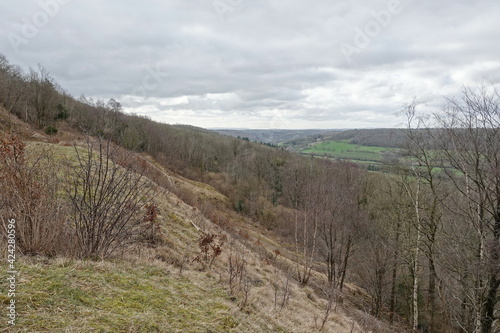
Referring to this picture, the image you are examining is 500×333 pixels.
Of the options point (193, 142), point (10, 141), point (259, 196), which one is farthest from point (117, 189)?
point (193, 142)

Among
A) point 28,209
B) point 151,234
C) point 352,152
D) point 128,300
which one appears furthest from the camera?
point 352,152

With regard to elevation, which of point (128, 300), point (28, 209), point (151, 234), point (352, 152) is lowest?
point (151, 234)

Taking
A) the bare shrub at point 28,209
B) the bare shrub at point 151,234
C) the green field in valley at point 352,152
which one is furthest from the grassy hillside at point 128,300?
the green field in valley at point 352,152

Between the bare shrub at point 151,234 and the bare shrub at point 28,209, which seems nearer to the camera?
the bare shrub at point 28,209

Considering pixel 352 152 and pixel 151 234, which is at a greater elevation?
pixel 352 152

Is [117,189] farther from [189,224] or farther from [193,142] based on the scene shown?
[193,142]

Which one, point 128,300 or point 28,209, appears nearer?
point 128,300

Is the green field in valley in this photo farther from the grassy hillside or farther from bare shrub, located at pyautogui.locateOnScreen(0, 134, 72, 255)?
bare shrub, located at pyautogui.locateOnScreen(0, 134, 72, 255)

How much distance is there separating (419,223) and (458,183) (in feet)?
10.4

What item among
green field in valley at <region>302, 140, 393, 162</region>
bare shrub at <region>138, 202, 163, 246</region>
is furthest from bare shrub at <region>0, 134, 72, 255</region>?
green field in valley at <region>302, 140, 393, 162</region>

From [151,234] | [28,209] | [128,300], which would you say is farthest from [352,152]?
[28,209]

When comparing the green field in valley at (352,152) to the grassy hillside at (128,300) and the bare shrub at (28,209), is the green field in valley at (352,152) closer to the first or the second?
the grassy hillside at (128,300)

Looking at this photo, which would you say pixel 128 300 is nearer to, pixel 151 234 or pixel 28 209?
pixel 28 209

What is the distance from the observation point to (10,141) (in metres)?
4.19
